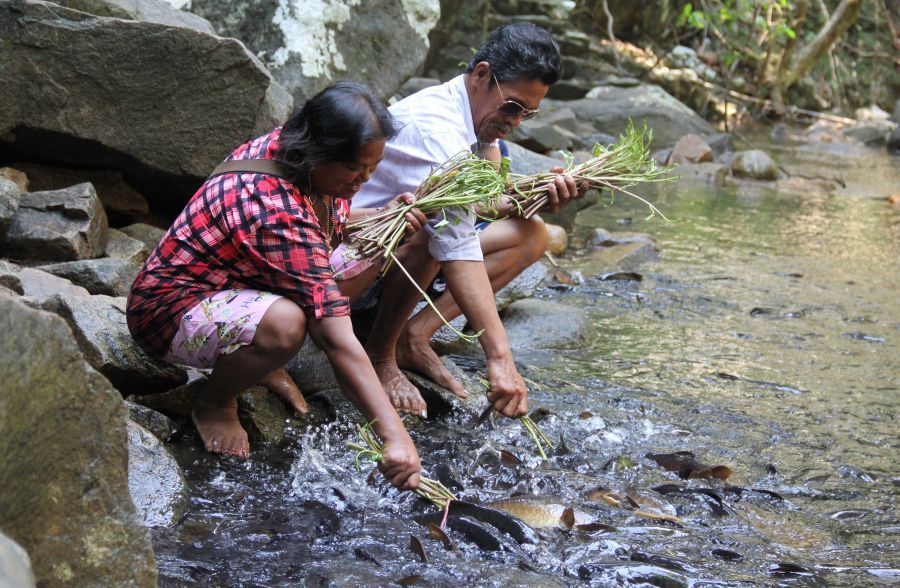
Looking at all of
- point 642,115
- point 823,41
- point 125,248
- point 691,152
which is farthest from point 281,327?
point 823,41

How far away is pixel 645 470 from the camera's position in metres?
3.46

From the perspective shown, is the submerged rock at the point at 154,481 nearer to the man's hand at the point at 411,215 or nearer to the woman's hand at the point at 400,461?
the woman's hand at the point at 400,461

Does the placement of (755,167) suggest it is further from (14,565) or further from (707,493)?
(14,565)

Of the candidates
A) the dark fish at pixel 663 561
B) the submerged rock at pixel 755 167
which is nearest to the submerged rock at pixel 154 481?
the dark fish at pixel 663 561

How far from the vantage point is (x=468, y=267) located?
3406 mm

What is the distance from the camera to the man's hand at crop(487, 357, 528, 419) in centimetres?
320

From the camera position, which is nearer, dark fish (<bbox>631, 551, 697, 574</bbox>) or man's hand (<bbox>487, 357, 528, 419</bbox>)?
dark fish (<bbox>631, 551, 697, 574</bbox>)

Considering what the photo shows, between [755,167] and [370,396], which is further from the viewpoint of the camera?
[755,167]

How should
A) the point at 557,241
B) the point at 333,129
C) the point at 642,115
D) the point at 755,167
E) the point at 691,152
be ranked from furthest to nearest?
the point at 642,115 → the point at 691,152 → the point at 755,167 → the point at 557,241 → the point at 333,129

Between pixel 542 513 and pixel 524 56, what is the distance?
1582mm

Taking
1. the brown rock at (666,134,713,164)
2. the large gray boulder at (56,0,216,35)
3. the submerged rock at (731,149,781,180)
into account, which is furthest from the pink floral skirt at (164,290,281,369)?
the brown rock at (666,134,713,164)

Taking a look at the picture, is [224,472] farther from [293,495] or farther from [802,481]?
[802,481]

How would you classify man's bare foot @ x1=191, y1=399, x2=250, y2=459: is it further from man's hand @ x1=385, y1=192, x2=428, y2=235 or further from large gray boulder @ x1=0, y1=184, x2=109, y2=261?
large gray boulder @ x1=0, y1=184, x2=109, y2=261

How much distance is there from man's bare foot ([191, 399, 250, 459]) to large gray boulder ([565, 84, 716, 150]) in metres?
10.2
